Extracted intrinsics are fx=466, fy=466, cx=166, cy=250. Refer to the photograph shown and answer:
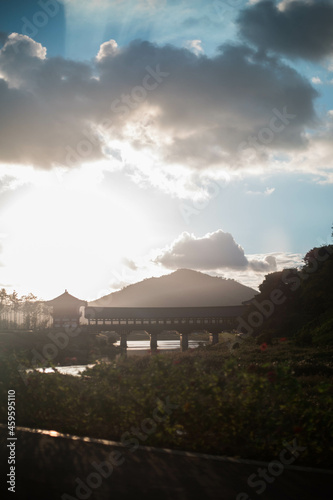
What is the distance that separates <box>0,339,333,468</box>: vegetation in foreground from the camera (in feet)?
29.7

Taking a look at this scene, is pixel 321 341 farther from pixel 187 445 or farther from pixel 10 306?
pixel 10 306

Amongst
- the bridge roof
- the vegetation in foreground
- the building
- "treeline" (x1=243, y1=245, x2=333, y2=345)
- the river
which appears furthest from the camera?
the building

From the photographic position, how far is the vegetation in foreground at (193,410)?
9.04 m

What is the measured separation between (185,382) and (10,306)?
136 metres

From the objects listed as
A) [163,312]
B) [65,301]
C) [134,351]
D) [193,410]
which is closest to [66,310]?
[65,301]

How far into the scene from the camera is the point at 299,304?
43281 mm

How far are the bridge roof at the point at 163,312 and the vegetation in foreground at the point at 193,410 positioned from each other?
60.0 metres

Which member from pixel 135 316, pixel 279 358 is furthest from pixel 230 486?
pixel 135 316

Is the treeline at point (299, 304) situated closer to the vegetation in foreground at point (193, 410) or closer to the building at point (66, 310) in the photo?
the vegetation in foreground at point (193, 410)

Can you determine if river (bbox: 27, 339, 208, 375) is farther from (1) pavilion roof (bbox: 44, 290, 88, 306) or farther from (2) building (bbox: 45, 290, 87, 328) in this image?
(1) pavilion roof (bbox: 44, 290, 88, 306)

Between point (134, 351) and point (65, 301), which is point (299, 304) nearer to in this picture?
point (65, 301)

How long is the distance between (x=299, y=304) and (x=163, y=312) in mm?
33062

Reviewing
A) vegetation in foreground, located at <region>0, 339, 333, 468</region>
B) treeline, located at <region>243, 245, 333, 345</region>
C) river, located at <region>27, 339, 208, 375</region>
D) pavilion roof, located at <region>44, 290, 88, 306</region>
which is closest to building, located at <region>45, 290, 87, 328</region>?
pavilion roof, located at <region>44, 290, 88, 306</region>

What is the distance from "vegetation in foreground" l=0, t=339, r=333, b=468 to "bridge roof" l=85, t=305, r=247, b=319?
6000 centimetres
